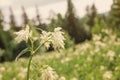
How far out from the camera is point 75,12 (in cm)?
7750

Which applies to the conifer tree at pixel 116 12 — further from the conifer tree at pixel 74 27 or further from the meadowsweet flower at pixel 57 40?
the meadowsweet flower at pixel 57 40

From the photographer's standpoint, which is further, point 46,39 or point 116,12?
point 116,12

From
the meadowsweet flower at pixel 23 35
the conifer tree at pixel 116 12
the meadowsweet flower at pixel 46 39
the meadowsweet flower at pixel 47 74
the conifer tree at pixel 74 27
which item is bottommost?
the conifer tree at pixel 74 27

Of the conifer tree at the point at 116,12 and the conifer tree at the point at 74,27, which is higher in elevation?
Result: the conifer tree at the point at 116,12

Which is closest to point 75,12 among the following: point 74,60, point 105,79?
point 74,60

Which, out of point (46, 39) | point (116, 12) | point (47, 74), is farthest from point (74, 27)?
point (47, 74)

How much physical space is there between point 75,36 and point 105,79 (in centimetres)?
6324

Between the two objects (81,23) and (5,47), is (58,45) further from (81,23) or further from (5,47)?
(81,23)

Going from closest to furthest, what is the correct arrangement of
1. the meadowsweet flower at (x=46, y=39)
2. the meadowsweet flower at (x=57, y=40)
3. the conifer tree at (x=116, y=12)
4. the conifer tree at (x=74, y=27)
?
the meadowsweet flower at (x=57, y=40)
the meadowsweet flower at (x=46, y=39)
the conifer tree at (x=116, y=12)
the conifer tree at (x=74, y=27)

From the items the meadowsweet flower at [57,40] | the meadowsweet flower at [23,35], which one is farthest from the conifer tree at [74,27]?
the meadowsweet flower at [57,40]

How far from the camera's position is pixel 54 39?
2.93m

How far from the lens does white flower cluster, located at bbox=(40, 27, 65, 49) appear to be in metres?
2.88

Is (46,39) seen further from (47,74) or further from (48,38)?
(47,74)

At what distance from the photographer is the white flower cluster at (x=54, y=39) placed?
9.44ft
